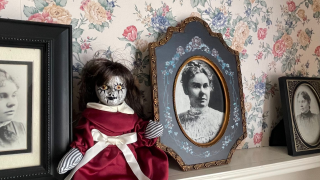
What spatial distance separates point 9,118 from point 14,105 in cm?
3

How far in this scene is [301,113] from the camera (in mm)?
1000

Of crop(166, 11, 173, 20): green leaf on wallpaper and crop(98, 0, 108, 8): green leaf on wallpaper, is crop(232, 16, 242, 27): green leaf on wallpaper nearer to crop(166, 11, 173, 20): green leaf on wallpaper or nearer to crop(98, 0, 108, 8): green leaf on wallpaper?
crop(166, 11, 173, 20): green leaf on wallpaper

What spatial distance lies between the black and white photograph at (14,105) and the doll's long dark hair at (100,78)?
14cm

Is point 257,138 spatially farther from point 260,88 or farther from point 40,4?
point 40,4

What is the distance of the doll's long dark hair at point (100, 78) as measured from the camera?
0.67 metres

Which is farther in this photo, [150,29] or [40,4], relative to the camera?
[150,29]

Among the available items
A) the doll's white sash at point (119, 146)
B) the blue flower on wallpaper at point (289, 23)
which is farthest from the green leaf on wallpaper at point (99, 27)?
the blue flower on wallpaper at point (289, 23)

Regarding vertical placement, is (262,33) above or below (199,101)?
above

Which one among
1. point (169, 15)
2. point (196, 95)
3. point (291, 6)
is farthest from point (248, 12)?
point (196, 95)

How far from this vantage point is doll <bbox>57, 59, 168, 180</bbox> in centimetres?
62

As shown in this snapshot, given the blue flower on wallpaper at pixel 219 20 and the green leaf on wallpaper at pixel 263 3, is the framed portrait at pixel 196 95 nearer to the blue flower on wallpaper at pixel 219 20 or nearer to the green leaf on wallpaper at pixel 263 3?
the blue flower on wallpaper at pixel 219 20

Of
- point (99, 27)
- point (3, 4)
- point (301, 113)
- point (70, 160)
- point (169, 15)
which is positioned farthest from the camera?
point (301, 113)

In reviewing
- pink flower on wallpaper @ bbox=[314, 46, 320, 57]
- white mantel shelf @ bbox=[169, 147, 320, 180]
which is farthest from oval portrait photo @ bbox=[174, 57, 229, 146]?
pink flower on wallpaper @ bbox=[314, 46, 320, 57]

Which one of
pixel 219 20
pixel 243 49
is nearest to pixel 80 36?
pixel 219 20
